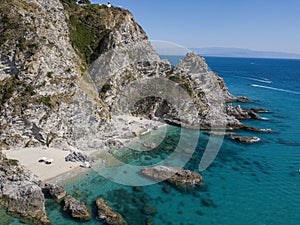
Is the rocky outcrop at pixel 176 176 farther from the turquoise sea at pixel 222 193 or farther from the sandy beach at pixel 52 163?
the sandy beach at pixel 52 163

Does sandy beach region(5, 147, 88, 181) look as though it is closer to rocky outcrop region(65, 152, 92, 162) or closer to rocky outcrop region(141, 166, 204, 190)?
rocky outcrop region(65, 152, 92, 162)

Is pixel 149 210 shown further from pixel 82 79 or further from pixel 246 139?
pixel 82 79

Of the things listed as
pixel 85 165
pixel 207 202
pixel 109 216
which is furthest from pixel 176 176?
pixel 85 165

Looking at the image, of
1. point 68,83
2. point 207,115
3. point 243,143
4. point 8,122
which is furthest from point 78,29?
point 243,143

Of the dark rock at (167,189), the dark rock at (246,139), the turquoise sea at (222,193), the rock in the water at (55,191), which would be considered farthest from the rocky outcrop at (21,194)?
the dark rock at (246,139)

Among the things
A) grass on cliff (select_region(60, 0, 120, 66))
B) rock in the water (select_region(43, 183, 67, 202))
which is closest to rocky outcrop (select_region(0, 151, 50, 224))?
rock in the water (select_region(43, 183, 67, 202))

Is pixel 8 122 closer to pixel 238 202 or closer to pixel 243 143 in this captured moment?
pixel 238 202
